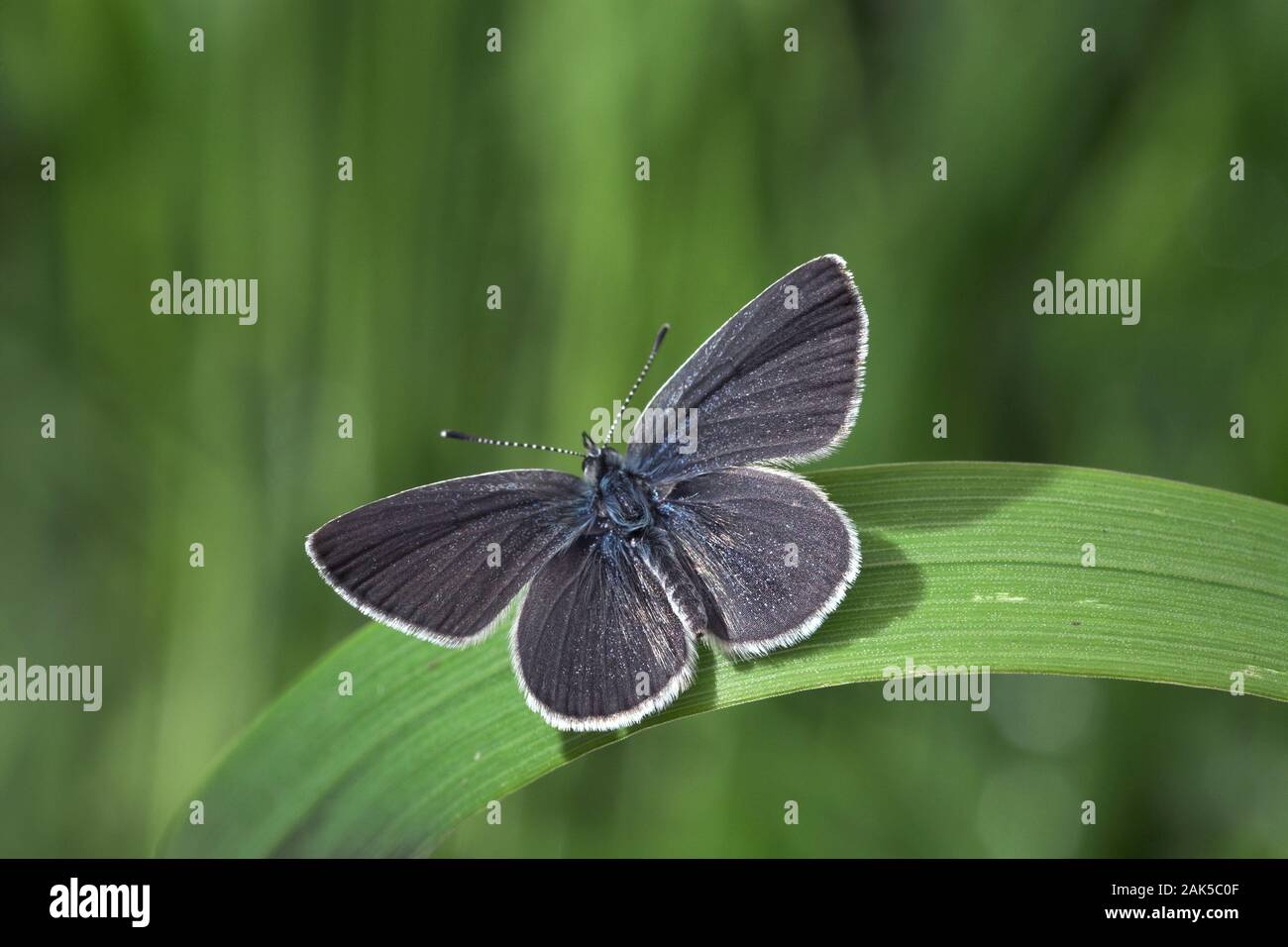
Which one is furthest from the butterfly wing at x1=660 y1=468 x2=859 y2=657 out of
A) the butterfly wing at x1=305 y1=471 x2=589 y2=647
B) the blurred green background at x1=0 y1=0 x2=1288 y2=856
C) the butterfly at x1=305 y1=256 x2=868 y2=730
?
the blurred green background at x1=0 y1=0 x2=1288 y2=856

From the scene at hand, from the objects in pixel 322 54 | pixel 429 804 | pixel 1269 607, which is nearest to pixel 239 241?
pixel 322 54

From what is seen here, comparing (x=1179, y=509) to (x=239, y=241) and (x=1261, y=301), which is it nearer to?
(x=1261, y=301)

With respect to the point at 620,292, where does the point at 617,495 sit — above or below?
below

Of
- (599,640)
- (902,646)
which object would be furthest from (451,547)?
(902,646)

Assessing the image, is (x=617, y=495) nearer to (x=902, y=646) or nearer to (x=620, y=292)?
(x=902, y=646)
